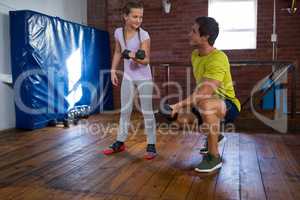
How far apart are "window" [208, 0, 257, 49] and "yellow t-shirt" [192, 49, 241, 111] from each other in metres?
3.62

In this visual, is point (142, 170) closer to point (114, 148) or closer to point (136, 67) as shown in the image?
point (114, 148)

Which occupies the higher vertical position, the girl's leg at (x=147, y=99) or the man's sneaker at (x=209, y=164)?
the girl's leg at (x=147, y=99)

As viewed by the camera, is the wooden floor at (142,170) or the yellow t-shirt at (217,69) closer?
the wooden floor at (142,170)

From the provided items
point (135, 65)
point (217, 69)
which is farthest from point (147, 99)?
point (217, 69)

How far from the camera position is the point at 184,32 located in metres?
6.09

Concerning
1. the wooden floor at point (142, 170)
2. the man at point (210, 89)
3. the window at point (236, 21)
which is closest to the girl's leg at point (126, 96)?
the wooden floor at point (142, 170)

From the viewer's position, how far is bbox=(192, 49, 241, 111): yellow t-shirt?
2.29 metres

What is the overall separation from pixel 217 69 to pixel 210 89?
144 mm

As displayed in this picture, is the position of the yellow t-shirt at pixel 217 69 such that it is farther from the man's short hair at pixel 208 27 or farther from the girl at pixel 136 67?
the girl at pixel 136 67

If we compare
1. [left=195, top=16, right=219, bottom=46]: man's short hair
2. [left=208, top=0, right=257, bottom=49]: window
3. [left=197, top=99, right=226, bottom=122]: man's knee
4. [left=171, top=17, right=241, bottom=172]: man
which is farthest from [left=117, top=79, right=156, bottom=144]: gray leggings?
[left=208, top=0, right=257, bottom=49]: window

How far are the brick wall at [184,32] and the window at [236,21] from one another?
0.12m

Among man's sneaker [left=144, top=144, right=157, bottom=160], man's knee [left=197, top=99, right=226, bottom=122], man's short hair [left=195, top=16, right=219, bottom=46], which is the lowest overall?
man's sneaker [left=144, top=144, right=157, bottom=160]

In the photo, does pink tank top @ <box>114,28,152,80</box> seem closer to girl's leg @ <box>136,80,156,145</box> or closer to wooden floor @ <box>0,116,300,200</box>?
girl's leg @ <box>136,80,156,145</box>

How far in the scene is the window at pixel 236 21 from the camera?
585 centimetres
